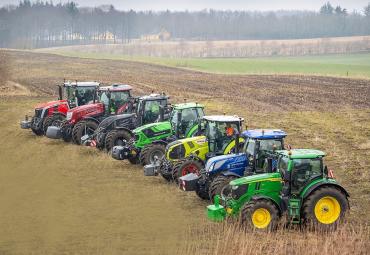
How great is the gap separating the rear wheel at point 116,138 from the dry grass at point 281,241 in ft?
33.9

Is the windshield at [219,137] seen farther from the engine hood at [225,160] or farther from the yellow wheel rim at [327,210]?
the yellow wheel rim at [327,210]

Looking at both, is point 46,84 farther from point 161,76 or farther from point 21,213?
point 21,213

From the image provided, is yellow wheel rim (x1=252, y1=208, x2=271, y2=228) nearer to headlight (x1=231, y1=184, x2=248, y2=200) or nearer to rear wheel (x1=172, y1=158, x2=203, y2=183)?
headlight (x1=231, y1=184, x2=248, y2=200)

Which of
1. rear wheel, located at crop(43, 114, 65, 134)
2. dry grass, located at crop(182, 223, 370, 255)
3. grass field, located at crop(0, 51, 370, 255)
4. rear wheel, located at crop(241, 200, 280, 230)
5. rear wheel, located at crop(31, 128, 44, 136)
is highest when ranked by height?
rear wheel, located at crop(241, 200, 280, 230)

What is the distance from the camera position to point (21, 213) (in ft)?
57.3

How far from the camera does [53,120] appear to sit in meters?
30.2

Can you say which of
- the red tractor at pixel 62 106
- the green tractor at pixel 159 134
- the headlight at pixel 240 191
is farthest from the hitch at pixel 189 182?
the red tractor at pixel 62 106

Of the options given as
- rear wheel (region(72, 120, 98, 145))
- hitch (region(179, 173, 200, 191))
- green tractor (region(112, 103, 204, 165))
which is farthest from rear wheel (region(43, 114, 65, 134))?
hitch (region(179, 173, 200, 191))

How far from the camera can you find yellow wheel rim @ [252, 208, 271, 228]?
14.8 m

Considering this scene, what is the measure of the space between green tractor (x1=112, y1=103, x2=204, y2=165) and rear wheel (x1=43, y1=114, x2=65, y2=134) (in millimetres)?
7248

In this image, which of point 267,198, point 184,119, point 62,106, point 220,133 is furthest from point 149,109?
point 267,198

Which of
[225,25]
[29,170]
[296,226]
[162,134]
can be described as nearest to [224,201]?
[296,226]

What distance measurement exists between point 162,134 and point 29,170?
16.3ft

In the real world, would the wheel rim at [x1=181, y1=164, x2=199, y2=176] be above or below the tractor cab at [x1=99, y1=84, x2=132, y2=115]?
below
